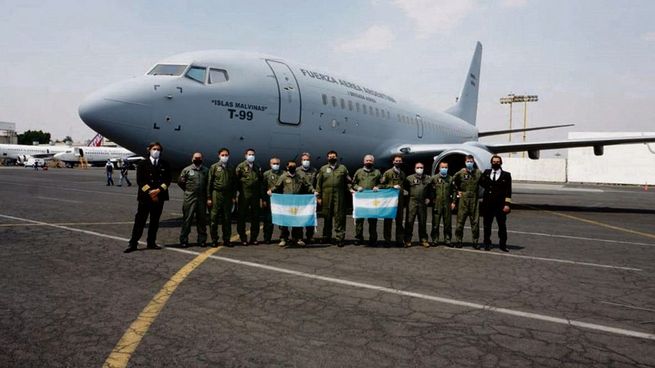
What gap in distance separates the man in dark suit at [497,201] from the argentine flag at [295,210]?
3115 millimetres

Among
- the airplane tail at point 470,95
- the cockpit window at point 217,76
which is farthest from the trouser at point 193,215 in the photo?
the airplane tail at point 470,95

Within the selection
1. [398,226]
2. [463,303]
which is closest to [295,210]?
[398,226]

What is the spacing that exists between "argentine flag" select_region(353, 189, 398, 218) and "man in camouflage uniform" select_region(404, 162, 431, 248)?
0.30 m

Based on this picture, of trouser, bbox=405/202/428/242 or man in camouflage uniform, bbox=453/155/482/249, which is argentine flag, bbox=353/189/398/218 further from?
man in camouflage uniform, bbox=453/155/482/249

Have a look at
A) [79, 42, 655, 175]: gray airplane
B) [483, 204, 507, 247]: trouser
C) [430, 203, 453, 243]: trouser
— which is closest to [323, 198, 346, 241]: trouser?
[430, 203, 453, 243]: trouser

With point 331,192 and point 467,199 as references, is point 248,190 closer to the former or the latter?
point 331,192

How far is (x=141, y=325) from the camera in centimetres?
388

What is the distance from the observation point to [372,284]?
5.37 m

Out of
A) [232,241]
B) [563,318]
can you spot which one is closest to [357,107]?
[232,241]

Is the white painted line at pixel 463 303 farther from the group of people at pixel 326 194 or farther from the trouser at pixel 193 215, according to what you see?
the group of people at pixel 326 194

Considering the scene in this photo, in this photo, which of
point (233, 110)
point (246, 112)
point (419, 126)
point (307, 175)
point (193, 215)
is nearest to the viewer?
point (193, 215)

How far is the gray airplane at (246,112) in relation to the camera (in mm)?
8367

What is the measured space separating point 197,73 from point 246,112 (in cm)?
129

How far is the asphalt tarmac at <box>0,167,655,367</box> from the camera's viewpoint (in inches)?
132
